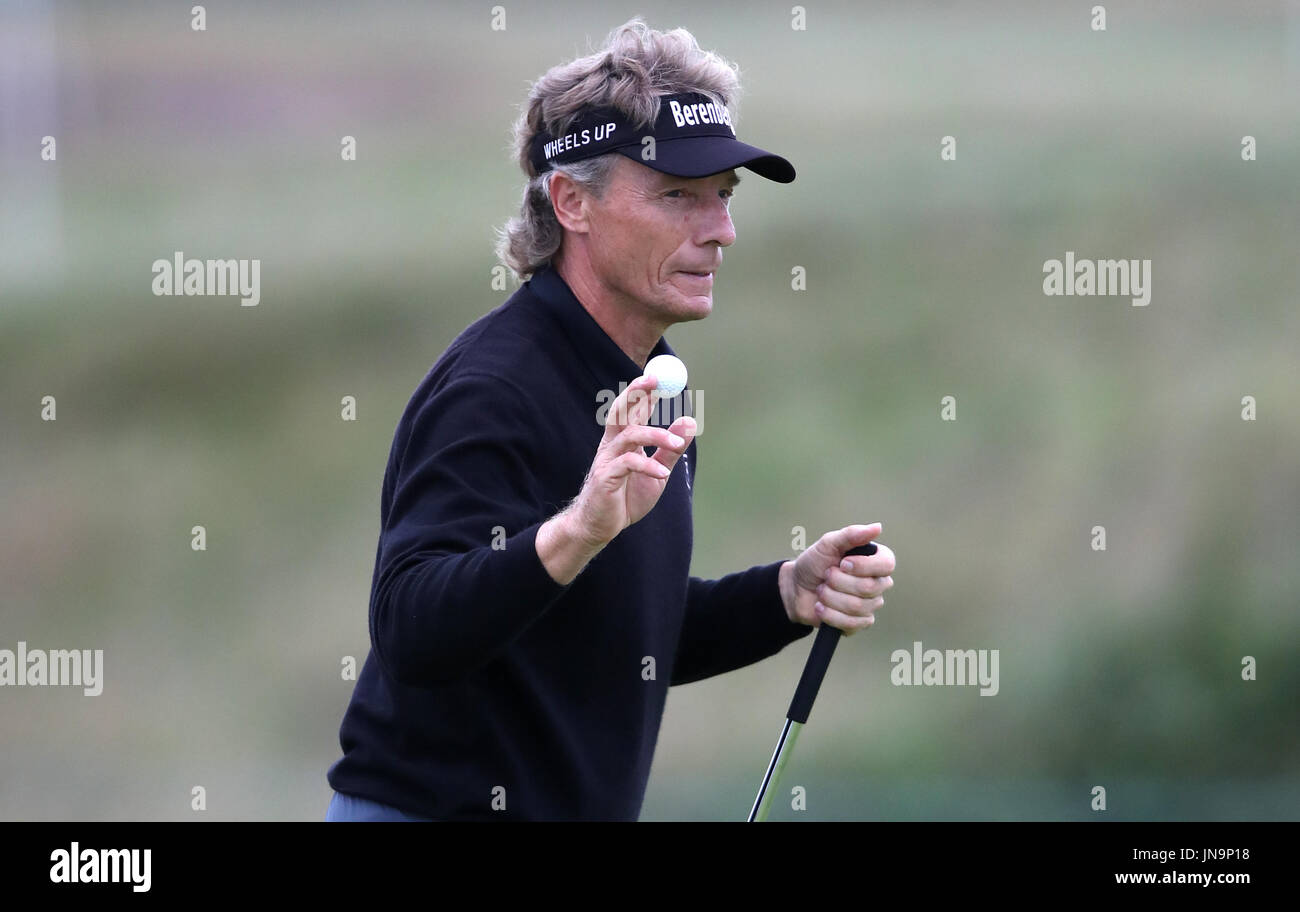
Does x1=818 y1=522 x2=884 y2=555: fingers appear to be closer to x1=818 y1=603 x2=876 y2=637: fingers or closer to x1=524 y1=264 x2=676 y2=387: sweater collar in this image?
x1=818 y1=603 x2=876 y2=637: fingers

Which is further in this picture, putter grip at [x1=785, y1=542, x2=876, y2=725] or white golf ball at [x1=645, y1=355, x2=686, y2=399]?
putter grip at [x1=785, y1=542, x2=876, y2=725]

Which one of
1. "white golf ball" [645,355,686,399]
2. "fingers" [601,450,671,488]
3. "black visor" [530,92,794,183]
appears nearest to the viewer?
"fingers" [601,450,671,488]

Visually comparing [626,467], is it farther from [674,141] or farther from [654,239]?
[674,141]

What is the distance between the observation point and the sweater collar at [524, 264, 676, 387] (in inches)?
103

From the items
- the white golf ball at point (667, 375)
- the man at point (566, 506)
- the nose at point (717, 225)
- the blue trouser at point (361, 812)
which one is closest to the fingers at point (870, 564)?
the man at point (566, 506)

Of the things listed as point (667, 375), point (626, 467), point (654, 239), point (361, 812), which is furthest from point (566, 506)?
point (361, 812)

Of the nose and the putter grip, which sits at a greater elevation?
the nose

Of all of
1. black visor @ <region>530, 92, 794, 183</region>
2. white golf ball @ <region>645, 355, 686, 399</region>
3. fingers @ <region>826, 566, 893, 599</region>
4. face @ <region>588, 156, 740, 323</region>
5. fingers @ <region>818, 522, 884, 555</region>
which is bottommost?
fingers @ <region>826, 566, 893, 599</region>

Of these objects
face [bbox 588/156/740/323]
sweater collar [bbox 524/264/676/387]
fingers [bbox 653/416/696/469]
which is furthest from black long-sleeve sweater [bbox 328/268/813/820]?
fingers [bbox 653/416/696/469]

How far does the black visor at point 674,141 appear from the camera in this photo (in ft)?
8.61

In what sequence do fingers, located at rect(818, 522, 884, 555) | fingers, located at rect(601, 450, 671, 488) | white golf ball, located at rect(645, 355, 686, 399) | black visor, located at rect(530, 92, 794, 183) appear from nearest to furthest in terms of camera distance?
fingers, located at rect(601, 450, 671, 488)
white golf ball, located at rect(645, 355, 686, 399)
black visor, located at rect(530, 92, 794, 183)
fingers, located at rect(818, 522, 884, 555)

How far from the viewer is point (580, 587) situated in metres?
2.51

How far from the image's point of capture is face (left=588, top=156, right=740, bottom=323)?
2658 millimetres

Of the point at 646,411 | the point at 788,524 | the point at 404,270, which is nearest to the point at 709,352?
the point at 788,524
